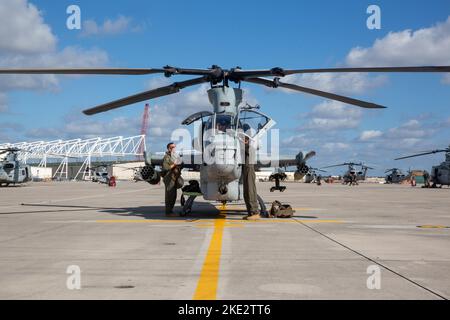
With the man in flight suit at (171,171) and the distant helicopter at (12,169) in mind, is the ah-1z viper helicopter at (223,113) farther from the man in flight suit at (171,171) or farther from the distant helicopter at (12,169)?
the distant helicopter at (12,169)

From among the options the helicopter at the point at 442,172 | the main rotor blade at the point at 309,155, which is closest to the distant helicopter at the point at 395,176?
the helicopter at the point at 442,172

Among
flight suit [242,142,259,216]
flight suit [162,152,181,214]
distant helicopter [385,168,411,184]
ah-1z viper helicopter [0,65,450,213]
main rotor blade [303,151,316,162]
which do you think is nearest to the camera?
ah-1z viper helicopter [0,65,450,213]

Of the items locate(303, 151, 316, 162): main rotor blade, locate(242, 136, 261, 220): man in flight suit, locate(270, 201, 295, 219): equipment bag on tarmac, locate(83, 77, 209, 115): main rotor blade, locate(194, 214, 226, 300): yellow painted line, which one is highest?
locate(83, 77, 209, 115): main rotor blade

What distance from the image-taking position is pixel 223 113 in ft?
50.1

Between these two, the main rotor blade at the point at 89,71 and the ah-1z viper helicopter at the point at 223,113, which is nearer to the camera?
the main rotor blade at the point at 89,71

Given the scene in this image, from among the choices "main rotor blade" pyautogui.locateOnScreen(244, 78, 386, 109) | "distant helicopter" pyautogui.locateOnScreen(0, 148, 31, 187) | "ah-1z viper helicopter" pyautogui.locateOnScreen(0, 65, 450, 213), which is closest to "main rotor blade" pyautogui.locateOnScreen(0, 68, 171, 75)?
"ah-1z viper helicopter" pyautogui.locateOnScreen(0, 65, 450, 213)

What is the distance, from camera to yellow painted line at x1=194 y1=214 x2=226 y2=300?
560cm

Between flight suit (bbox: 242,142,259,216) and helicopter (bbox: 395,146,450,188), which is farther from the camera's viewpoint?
helicopter (bbox: 395,146,450,188)

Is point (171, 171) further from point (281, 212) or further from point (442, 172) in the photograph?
point (442, 172)

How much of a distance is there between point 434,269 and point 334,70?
641cm

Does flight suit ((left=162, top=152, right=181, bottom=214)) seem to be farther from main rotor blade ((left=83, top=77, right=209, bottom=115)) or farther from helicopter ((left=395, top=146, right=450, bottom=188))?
helicopter ((left=395, top=146, right=450, bottom=188))

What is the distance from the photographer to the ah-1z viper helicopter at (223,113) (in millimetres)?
13695

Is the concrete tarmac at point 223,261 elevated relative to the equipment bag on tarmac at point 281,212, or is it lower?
lower

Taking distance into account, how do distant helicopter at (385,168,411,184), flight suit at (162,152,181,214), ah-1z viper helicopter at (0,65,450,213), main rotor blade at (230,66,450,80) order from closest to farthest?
main rotor blade at (230,66,450,80) → ah-1z viper helicopter at (0,65,450,213) → flight suit at (162,152,181,214) → distant helicopter at (385,168,411,184)
